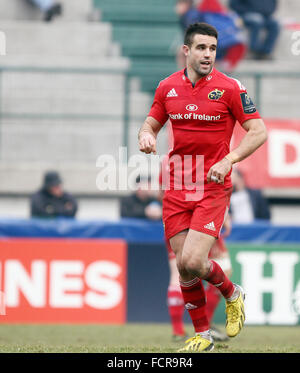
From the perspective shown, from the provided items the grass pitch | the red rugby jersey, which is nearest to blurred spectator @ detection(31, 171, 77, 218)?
the grass pitch

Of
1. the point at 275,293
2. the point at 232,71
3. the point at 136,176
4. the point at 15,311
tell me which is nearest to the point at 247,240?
the point at 275,293

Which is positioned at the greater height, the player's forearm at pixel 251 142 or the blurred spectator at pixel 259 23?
the blurred spectator at pixel 259 23

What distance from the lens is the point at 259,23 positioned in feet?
55.5

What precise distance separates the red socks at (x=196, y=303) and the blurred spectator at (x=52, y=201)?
540 cm

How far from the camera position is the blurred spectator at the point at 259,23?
1689cm

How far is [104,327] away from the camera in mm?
11141

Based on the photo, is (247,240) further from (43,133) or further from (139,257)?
(43,133)

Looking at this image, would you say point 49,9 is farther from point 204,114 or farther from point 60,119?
point 204,114

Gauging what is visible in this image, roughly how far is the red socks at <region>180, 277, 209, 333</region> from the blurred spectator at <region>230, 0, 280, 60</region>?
10298 millimetres

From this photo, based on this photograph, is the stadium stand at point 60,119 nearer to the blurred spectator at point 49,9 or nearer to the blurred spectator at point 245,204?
the blurred spectator at point 49,9

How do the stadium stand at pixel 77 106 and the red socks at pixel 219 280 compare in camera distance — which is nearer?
the red socks at pixel 219 280

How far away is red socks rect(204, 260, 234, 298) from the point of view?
7.26 m

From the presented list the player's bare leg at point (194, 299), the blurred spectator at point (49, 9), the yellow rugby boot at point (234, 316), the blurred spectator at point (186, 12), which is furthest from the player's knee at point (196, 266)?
the blurred spectator at point (49, 9)

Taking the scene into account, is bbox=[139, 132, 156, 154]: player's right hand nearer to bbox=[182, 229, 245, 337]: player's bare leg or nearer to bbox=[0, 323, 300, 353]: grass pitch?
bbox=[182, 229, 245, 337]: player's bare leg
